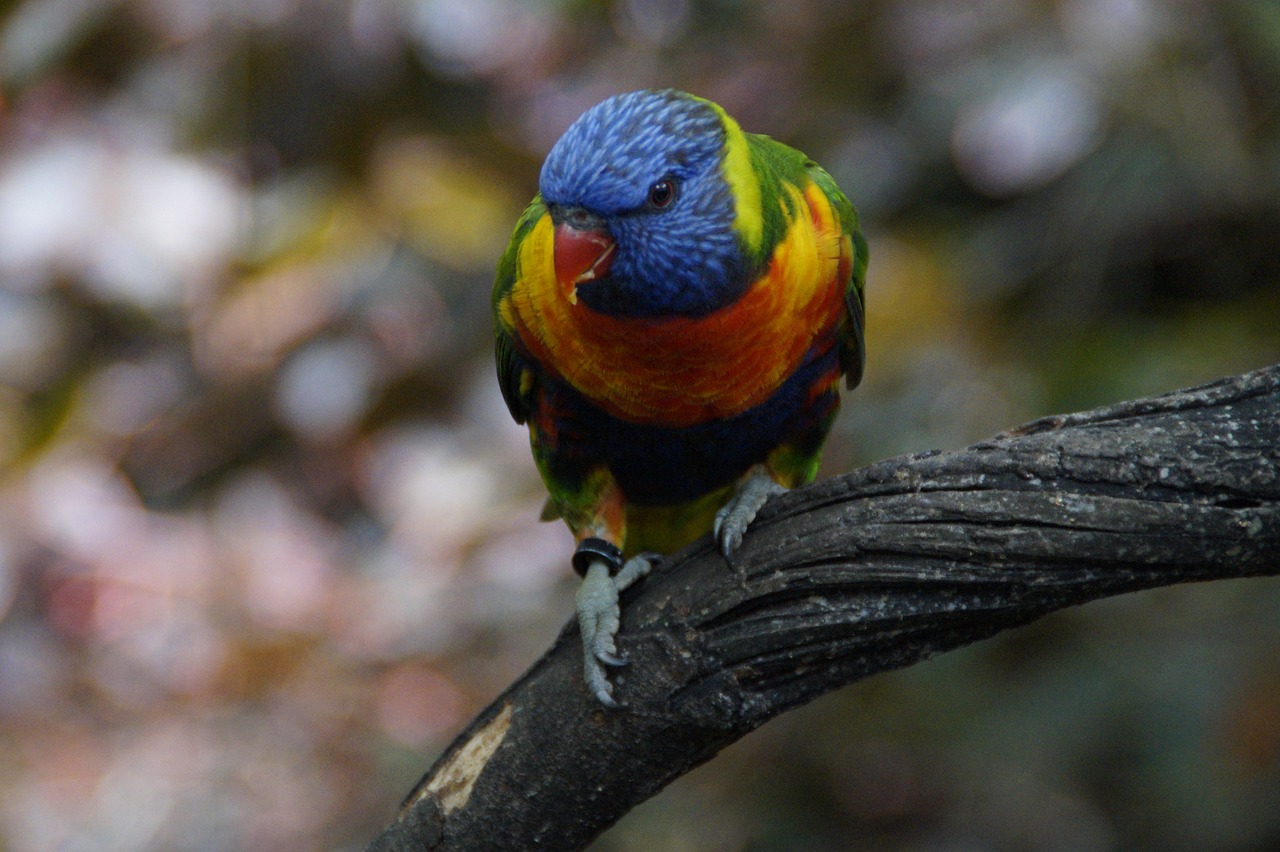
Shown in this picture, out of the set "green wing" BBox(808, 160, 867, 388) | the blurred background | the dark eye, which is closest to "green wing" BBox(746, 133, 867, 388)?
"green wing" BBox(808, 160, 867, 388)

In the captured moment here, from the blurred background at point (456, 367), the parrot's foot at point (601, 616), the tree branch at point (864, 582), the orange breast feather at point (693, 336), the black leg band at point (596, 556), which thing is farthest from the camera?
the blurred background at point (456, 367)

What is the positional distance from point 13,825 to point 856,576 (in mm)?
3286

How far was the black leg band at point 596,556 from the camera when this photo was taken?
1.86m

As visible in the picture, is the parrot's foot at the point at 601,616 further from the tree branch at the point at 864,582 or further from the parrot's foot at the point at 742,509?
the parrot's foot at the point at 742,509

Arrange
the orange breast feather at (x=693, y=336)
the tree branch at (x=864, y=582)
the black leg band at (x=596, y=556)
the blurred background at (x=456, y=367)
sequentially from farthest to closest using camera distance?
the blurred background at (x=456, y=367)
the black leg band at (x=596, y=556)
the orange breast feather at (x=693, y=336)
the tree branch at (x=864, y=582)

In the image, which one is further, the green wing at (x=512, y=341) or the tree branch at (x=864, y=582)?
the green wing at (x=512, y=341)

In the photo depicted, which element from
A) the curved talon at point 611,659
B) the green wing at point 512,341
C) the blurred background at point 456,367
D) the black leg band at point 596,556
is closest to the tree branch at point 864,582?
the curved talon at point 611,659

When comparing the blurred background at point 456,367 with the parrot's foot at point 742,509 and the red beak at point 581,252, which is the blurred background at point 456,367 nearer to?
the parrot's foot at point 742,509

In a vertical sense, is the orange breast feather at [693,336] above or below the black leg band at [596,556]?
above

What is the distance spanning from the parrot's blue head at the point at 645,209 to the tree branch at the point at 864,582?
0.35 meters

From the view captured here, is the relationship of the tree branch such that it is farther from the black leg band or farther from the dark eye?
the dark eye

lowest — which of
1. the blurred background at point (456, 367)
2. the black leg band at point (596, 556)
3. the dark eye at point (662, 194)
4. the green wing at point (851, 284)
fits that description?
the blurred background at point (456, 367)

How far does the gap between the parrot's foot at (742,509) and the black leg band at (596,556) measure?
222 mm

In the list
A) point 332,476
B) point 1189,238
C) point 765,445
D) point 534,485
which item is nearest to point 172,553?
point 332,476
